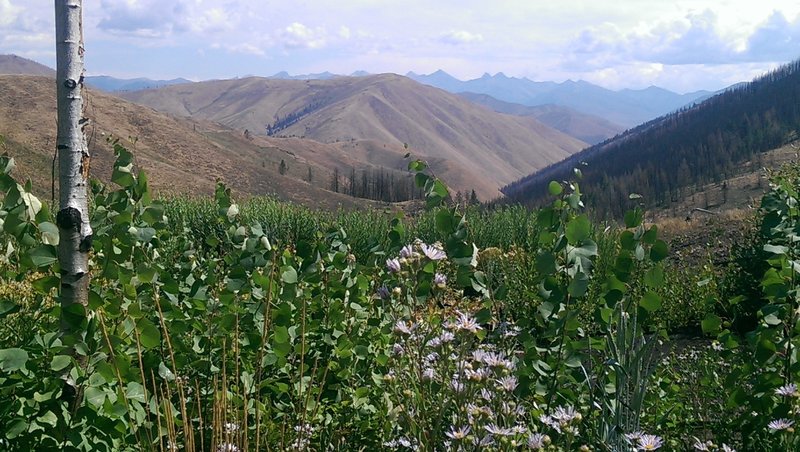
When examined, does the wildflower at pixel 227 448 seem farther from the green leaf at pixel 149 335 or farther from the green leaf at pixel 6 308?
the green leaf at pixel 6 308

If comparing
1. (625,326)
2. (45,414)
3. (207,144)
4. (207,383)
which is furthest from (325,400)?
(207,144)

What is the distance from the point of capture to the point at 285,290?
8.77 ft

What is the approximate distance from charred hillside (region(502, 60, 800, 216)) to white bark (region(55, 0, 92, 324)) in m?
56.4

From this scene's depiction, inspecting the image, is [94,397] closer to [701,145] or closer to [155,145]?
[155,145]

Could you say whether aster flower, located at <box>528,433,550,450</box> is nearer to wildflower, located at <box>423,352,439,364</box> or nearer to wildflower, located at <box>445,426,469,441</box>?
wildflower, located at <box>445,426,469,441</box>

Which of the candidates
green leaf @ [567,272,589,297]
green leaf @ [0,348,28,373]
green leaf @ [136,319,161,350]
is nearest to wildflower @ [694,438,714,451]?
green leaf @ [567,272,589,297]

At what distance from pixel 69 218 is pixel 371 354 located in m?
1.45

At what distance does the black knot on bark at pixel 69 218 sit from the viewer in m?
2.32

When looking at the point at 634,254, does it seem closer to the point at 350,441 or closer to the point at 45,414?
the point at 350,441

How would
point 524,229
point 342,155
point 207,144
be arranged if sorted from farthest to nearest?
1. point 342,155
2. point 207,144
3. point 524,229

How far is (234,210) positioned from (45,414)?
1138 millimetres

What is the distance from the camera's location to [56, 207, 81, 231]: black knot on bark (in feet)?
7.61

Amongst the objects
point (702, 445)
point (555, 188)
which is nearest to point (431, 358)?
Answer: point (555, 188)

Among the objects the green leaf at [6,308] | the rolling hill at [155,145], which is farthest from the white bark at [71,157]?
the rolling hill at [155,145]
